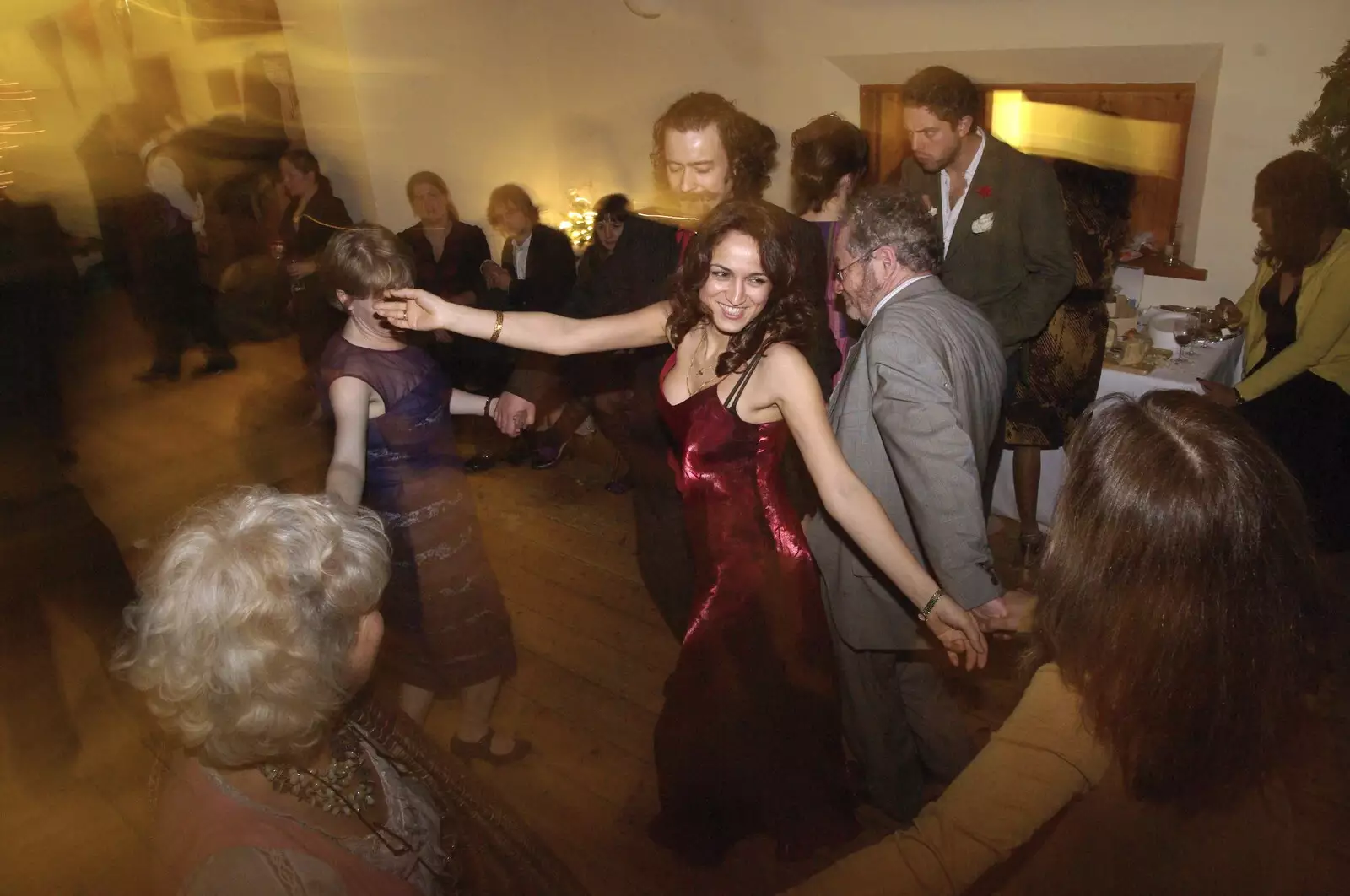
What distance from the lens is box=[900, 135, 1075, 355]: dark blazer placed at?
10.2ft

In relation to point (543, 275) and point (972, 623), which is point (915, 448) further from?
point (543, 275)

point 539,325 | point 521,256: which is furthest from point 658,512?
point 521,256

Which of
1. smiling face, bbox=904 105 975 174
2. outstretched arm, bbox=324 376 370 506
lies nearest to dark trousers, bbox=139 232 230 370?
outstretched arm, bbox=324 376 370 506

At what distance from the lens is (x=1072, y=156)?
4.61m

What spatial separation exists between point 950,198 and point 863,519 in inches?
74.0

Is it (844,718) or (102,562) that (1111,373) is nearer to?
(844,718)

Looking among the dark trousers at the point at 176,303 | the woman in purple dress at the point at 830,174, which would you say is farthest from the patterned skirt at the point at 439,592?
the dark trousers at the point at 176,303

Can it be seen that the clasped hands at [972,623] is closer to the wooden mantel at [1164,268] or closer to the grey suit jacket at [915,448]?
the grey suit jacket at [915,448]

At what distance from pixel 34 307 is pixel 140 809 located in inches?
62.3

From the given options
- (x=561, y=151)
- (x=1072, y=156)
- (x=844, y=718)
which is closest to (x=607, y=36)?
(x=561, y=151)

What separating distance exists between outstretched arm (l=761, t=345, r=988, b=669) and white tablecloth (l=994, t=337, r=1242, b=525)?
1551 millimetres

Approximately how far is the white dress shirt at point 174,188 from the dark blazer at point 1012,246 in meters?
5.75

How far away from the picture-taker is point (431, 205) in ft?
17.1

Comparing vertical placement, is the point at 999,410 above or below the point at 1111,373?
above
